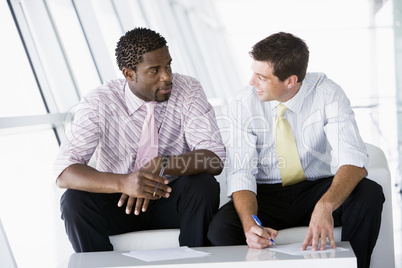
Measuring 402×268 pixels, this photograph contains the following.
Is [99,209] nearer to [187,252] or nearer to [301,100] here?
[187,252]

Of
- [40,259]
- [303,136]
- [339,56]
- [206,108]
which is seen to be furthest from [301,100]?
[339,56]

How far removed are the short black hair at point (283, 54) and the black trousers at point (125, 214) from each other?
53cm

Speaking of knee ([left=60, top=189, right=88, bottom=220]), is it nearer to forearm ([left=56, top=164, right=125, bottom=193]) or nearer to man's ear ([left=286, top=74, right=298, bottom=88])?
forearm ([left=56, top=164, right=125, bottom=193])

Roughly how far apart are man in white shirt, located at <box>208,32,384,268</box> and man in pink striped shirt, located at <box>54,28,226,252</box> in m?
0.13

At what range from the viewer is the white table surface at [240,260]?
4.54ft

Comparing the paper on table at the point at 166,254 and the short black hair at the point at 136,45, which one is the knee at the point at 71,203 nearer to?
the paper on table at the point at 166,254

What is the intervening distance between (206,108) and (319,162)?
558 mm

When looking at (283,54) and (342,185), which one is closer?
(342,185)

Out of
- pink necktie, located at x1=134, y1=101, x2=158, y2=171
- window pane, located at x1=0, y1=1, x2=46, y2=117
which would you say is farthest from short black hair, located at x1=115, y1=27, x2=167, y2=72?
window pane, located at x1=0, y1=1, x2=46, y2=117

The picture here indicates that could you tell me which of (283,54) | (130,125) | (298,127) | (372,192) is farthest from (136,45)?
(372,192)

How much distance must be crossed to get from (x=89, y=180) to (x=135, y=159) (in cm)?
34

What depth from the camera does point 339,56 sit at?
1176 centimetres

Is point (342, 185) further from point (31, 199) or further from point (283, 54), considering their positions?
point (31, 199)

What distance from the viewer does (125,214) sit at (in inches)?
84.2
